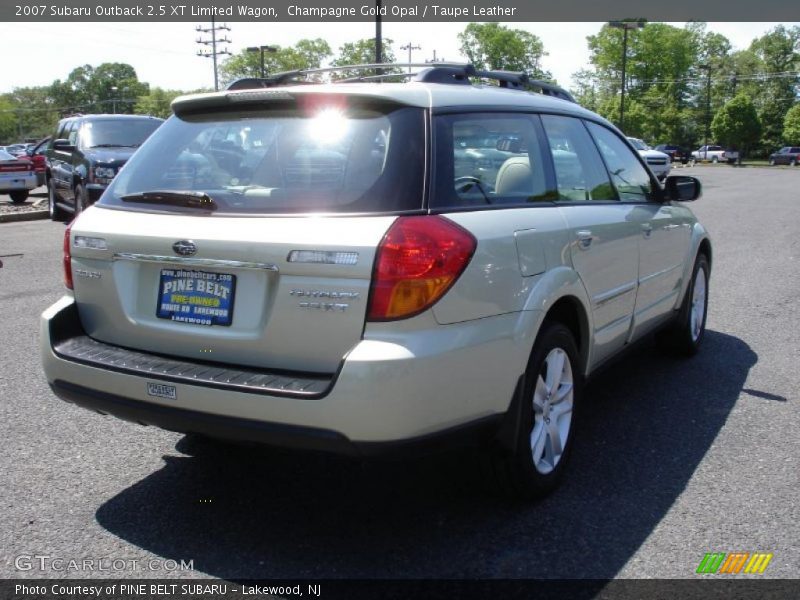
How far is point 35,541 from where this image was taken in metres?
3.15

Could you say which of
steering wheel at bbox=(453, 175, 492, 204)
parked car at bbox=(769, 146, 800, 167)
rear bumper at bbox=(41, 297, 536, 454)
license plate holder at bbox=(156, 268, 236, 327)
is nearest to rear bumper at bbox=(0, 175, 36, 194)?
rear bumper at bbox=(41, 297, 536, 454)

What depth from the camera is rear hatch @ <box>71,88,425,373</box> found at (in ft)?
9.28

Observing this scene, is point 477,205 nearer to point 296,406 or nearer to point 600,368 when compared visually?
point 296,406

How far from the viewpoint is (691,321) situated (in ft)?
19.0

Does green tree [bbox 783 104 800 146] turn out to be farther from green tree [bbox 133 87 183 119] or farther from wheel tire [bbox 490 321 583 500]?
green tree [bbox 133 87 183 119]

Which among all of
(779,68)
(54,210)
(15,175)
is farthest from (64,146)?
(779,68)

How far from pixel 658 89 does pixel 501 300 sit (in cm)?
10586

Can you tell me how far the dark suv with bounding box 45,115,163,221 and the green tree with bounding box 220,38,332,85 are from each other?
297 ft

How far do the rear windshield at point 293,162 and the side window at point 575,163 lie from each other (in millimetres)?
1114

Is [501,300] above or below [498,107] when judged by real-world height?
below

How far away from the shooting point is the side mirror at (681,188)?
5.22 m

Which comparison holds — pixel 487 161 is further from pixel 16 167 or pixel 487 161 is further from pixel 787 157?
pixel 787 157

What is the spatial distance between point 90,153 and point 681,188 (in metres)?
10.7

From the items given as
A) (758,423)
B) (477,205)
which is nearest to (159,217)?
(477,205)
